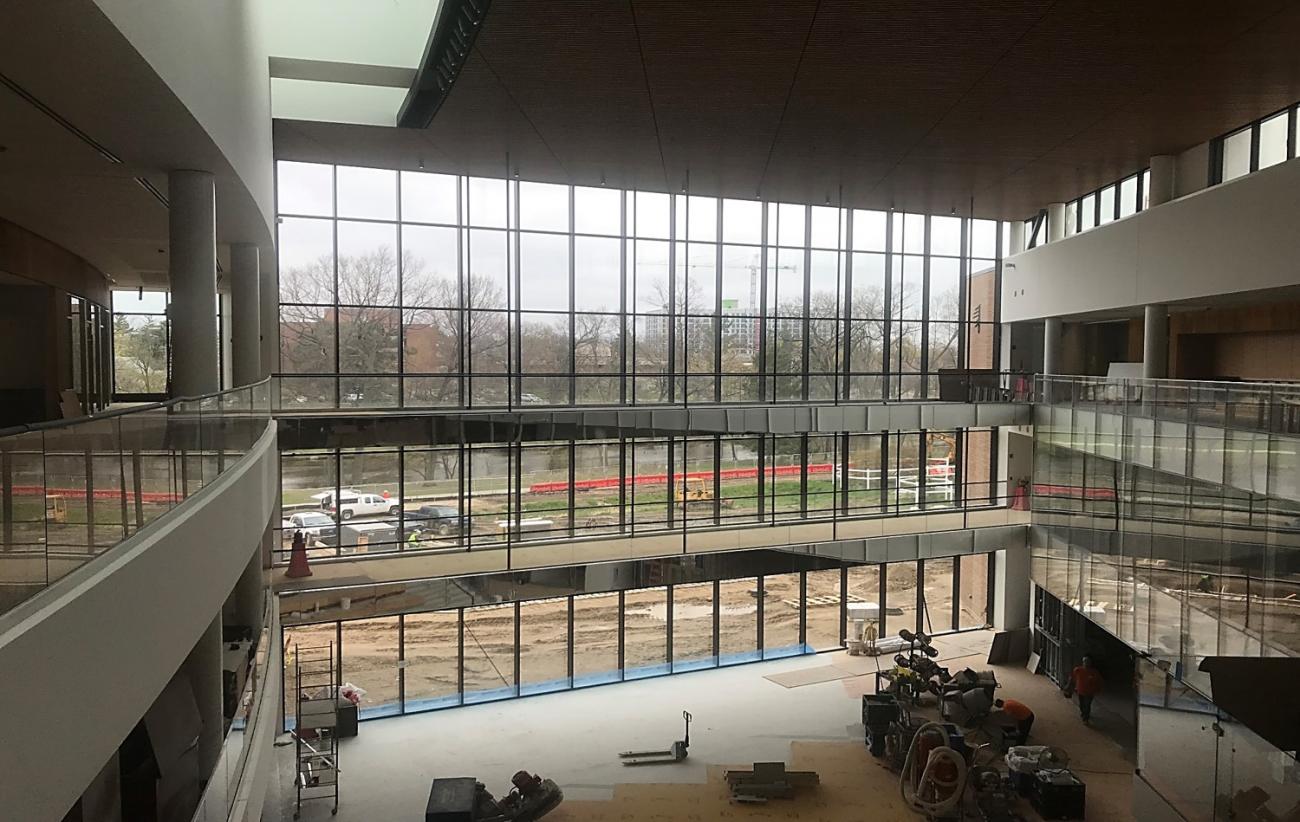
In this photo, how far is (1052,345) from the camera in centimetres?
2430

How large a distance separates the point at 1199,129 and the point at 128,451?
17.2 metres

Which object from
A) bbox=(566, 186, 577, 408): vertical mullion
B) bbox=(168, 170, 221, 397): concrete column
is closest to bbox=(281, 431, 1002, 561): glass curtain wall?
bbox=(566, 186, 577, 408): vertical mullion

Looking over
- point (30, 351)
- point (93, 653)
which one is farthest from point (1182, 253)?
point (30, 351)

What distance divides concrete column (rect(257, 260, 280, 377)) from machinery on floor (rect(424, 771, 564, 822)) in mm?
9477

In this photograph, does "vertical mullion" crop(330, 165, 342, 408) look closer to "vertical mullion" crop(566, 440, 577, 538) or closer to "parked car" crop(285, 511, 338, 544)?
"parked car" crop(285, 511, 338, 544)

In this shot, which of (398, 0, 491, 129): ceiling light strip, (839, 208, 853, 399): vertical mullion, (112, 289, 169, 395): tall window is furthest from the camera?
(839, 208, 853, 399): vertical mullion

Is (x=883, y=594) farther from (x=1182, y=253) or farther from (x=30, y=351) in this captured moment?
(x=30, y=351)

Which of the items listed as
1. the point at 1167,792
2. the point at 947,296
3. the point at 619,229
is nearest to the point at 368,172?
the point at 619,229

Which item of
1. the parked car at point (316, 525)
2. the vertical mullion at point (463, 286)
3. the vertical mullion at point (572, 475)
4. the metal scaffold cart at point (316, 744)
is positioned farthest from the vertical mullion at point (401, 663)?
the vertical mullion at point (463, 286)

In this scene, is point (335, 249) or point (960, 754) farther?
point (335, 249)

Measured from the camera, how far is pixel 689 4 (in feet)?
32.5

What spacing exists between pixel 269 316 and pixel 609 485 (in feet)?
28.6

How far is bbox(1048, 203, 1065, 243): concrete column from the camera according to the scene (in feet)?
81.8

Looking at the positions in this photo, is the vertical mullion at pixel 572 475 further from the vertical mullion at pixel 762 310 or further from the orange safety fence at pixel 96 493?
the orange safety fence at pixel 96 493
